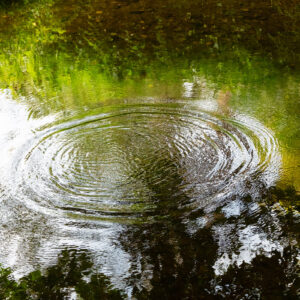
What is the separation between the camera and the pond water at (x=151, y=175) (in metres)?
2.54

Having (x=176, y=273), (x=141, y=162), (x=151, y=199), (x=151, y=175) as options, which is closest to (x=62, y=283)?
(x=176, y=273)

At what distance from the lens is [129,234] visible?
2.86 m

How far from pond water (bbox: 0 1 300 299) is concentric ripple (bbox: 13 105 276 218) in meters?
0.01

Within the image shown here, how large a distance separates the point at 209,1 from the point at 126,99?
4.93 meters

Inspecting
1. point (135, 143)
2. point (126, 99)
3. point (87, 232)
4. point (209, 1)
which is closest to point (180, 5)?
point (209, 1)

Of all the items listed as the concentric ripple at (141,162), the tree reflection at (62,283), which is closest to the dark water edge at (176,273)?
the tree reflection at (62,283)

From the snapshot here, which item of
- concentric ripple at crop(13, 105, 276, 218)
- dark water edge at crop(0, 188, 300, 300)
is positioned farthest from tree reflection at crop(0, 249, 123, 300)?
concentric ripple at crop(13, 105, 276, 218)

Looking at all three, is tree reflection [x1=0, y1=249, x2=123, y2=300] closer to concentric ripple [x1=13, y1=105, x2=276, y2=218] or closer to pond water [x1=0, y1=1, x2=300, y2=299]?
pond water [x1=0, y1=1, x2=300, y2=299]

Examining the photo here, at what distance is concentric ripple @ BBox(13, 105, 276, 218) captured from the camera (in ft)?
10.4

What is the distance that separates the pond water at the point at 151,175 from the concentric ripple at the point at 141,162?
1cm

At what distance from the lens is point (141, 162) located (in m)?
3.70

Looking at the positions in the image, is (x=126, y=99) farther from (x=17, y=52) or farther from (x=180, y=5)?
(x=180, y=5)

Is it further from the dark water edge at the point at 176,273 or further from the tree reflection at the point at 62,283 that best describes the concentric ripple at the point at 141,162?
the tree reflection at the point at 62,283

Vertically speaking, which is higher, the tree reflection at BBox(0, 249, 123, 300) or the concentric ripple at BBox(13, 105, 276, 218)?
the concentric ripple at BBox(13, 105, 276, 218)
